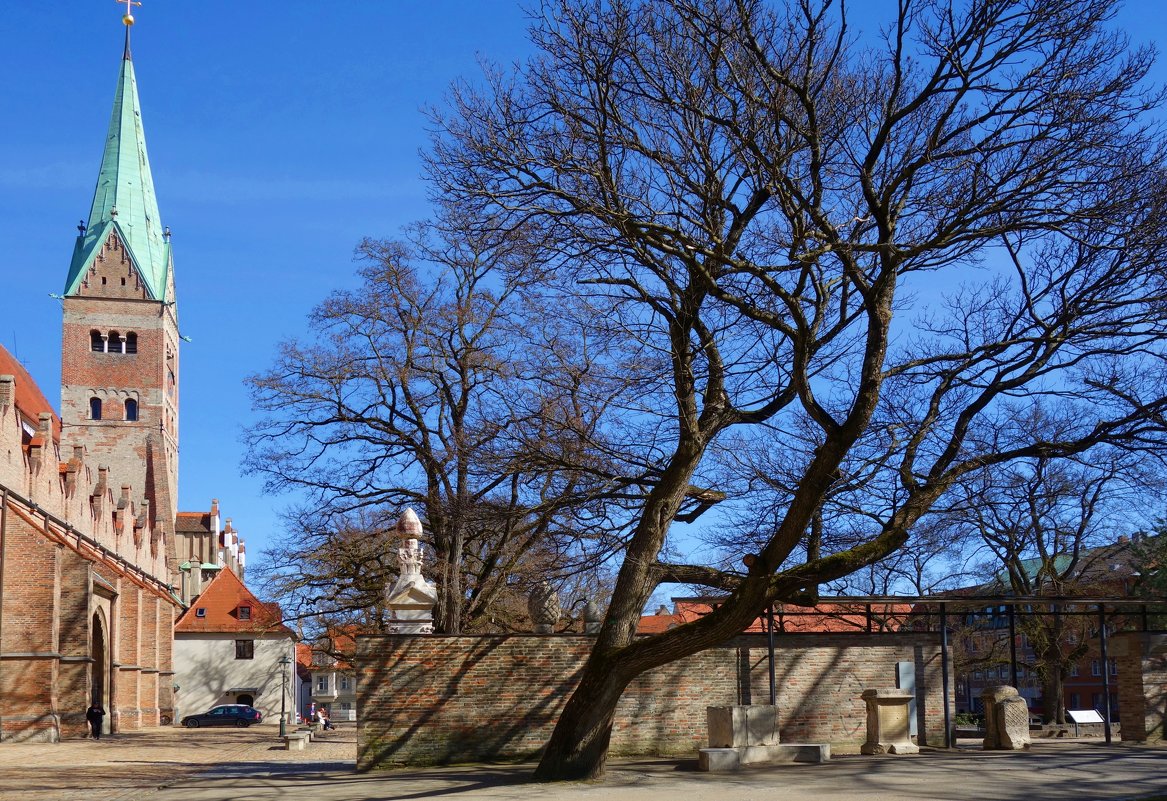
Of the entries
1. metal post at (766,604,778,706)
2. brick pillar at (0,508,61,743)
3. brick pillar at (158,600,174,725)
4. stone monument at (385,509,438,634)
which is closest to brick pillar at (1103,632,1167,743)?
metal post at (766,604,778,706)

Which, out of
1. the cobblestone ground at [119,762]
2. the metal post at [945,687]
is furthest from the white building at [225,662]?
the metal post at [945,687]

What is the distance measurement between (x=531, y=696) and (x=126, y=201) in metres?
66.5

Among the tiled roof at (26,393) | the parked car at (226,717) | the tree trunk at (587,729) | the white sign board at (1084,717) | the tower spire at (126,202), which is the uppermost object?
the tower spire at (126,202)

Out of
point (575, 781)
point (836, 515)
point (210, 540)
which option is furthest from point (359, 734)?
point (210, 540)

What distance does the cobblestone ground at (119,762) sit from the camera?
17234 mm

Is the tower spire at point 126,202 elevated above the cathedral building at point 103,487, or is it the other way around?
the tower spire at point 126,202

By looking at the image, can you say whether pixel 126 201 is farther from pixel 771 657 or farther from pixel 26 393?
pixel 771 657

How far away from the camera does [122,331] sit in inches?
2955

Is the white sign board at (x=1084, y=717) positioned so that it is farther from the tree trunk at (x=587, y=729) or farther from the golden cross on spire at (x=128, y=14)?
the golden cross on spire at (x=128, y=14)

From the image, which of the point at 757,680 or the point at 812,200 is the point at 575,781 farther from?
the point at 812,200

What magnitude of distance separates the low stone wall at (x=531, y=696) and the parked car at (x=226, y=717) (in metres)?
44.9

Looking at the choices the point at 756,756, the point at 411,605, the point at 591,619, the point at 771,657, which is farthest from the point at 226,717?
the point at 756,756

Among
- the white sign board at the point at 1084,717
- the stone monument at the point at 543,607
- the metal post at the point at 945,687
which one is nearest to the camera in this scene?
the metal post at the point at 945,687

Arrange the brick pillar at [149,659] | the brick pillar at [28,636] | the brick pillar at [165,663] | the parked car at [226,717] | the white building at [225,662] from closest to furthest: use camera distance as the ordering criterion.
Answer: the brick pillar at [28,636], the brick pillar at [149,659], the brick pillar at [165,663], the parked car at [226,717], the white building at [225,662]
